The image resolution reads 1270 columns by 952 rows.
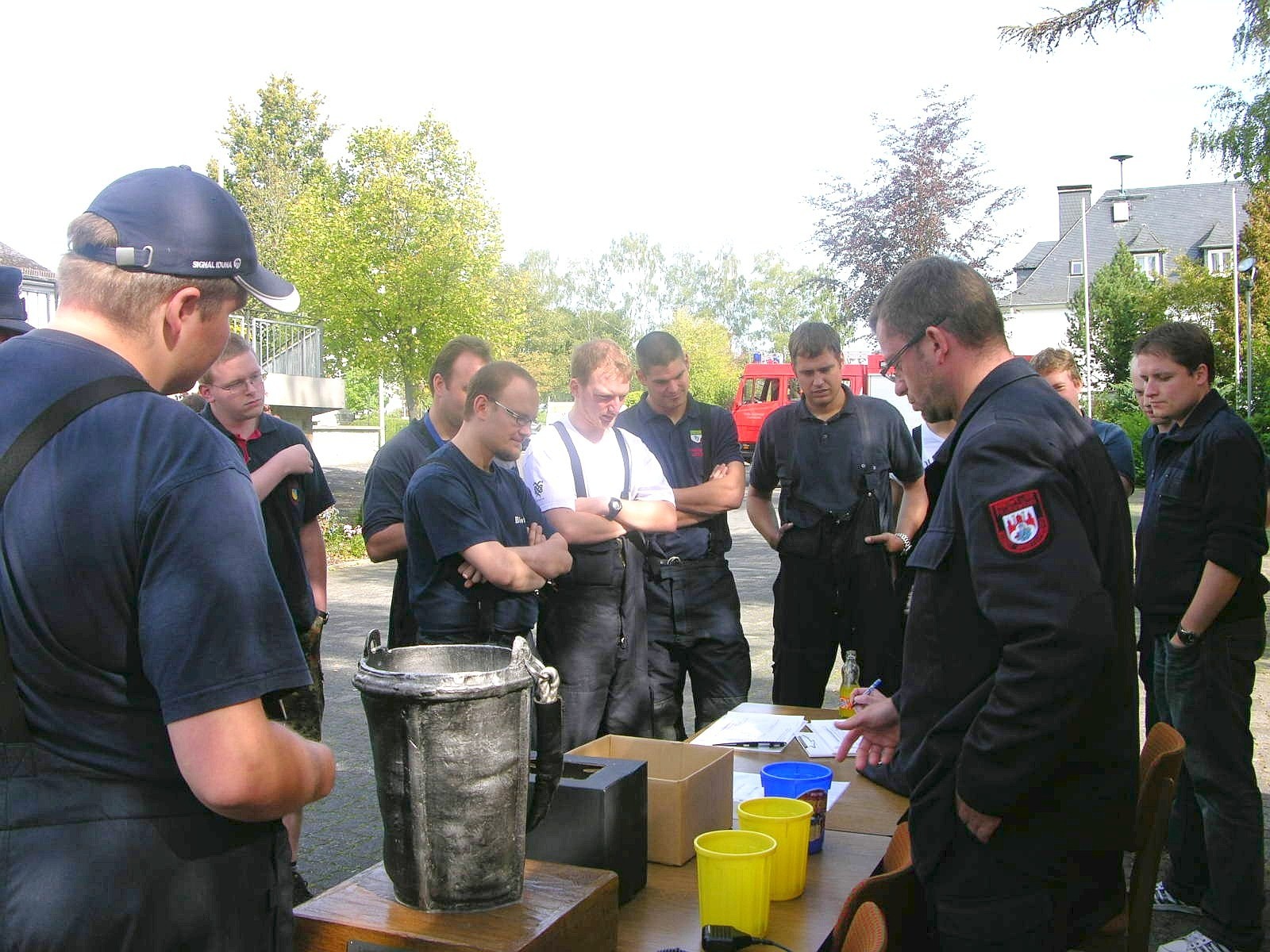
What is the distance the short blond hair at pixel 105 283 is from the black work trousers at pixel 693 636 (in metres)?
3.58

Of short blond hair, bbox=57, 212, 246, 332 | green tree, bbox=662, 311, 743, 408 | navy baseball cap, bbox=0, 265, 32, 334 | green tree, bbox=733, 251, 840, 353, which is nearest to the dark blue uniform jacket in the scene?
short blond hair, bbox=57, 212, 246, 332

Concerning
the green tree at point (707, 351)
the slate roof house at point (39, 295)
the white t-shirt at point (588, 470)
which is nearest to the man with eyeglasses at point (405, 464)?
the white t-shirt at point (588, 470)

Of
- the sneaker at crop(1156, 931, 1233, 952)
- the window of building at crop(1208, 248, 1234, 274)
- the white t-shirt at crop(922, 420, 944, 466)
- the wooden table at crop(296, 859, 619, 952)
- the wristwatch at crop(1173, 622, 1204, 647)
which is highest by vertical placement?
the window of building at crop(1208, 248, 1234, 274)

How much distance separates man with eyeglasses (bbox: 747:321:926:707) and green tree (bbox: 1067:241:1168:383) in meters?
35.4

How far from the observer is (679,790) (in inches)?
94.1

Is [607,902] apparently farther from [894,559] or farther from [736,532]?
[736,532]

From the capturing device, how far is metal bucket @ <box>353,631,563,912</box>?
1.72 metres

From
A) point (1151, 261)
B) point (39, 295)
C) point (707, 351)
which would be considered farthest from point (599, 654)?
point (1151, 261)

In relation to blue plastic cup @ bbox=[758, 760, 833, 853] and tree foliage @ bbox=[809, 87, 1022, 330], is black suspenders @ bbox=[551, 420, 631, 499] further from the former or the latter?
tree foliage @ bbox=[809, 87, 1022, 330]

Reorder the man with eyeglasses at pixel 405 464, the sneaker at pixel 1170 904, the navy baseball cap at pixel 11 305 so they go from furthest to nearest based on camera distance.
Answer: the man with eyeglasses at pixel 405 464 → the sneaker at pixel 1170 904 → the navy baseball cap at pixel 11 305

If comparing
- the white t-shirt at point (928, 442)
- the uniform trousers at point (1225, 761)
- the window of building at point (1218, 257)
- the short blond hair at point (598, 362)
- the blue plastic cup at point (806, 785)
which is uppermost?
the window of building at point (1218, 257)

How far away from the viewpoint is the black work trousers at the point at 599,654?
438 cm

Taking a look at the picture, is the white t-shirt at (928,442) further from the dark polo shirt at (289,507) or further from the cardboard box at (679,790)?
the cardboard box at (679,790)

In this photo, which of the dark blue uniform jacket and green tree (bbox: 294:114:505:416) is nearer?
the dark blue uniform jacket
